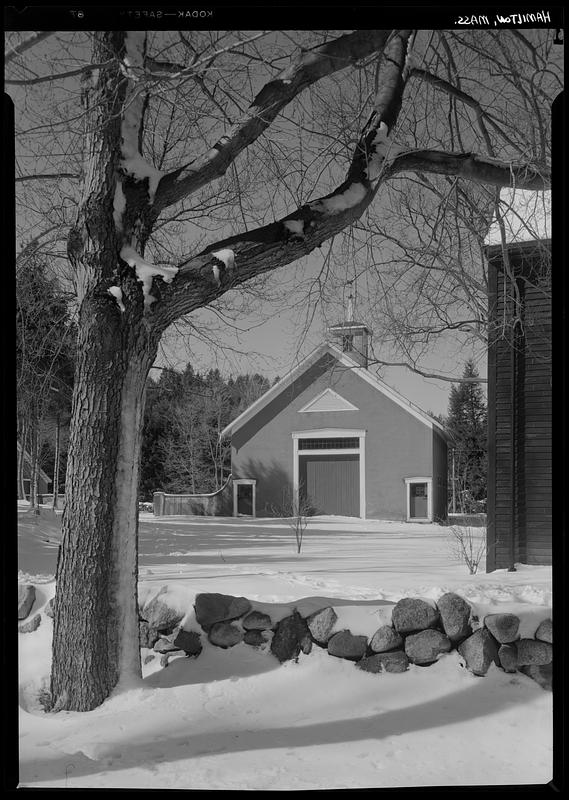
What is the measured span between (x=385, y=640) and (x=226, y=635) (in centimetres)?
103

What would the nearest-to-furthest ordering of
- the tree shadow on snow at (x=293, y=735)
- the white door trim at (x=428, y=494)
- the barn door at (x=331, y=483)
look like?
the tree shadow on snow at (x=293, y=735) → the white door trim at (x=428, y=494) → the barn door at (x=331, y=483)

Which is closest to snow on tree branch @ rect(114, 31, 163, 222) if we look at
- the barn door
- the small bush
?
the small bush

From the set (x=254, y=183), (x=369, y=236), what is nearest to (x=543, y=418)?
(x=369, y=236)

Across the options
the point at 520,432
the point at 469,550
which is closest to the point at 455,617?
the point at 520,432

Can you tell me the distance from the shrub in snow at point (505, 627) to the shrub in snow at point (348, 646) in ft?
2.66

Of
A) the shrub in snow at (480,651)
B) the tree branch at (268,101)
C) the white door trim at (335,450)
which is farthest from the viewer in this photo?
the white door trim at (335,450)

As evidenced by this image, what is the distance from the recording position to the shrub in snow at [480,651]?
13.6 ft

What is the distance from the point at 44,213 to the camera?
6.06 meters

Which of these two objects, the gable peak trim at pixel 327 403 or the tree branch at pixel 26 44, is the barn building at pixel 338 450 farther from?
the tree branch at pixel 26 44

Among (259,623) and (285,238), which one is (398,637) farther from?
(285,238)

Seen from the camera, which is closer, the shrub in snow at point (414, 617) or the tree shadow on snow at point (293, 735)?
the tree shadow on snow at point (293, 735)

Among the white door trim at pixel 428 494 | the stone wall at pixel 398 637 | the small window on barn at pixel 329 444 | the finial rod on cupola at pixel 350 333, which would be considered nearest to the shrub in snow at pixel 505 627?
the stone wall at pixel 398 637

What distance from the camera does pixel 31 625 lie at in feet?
15.9
